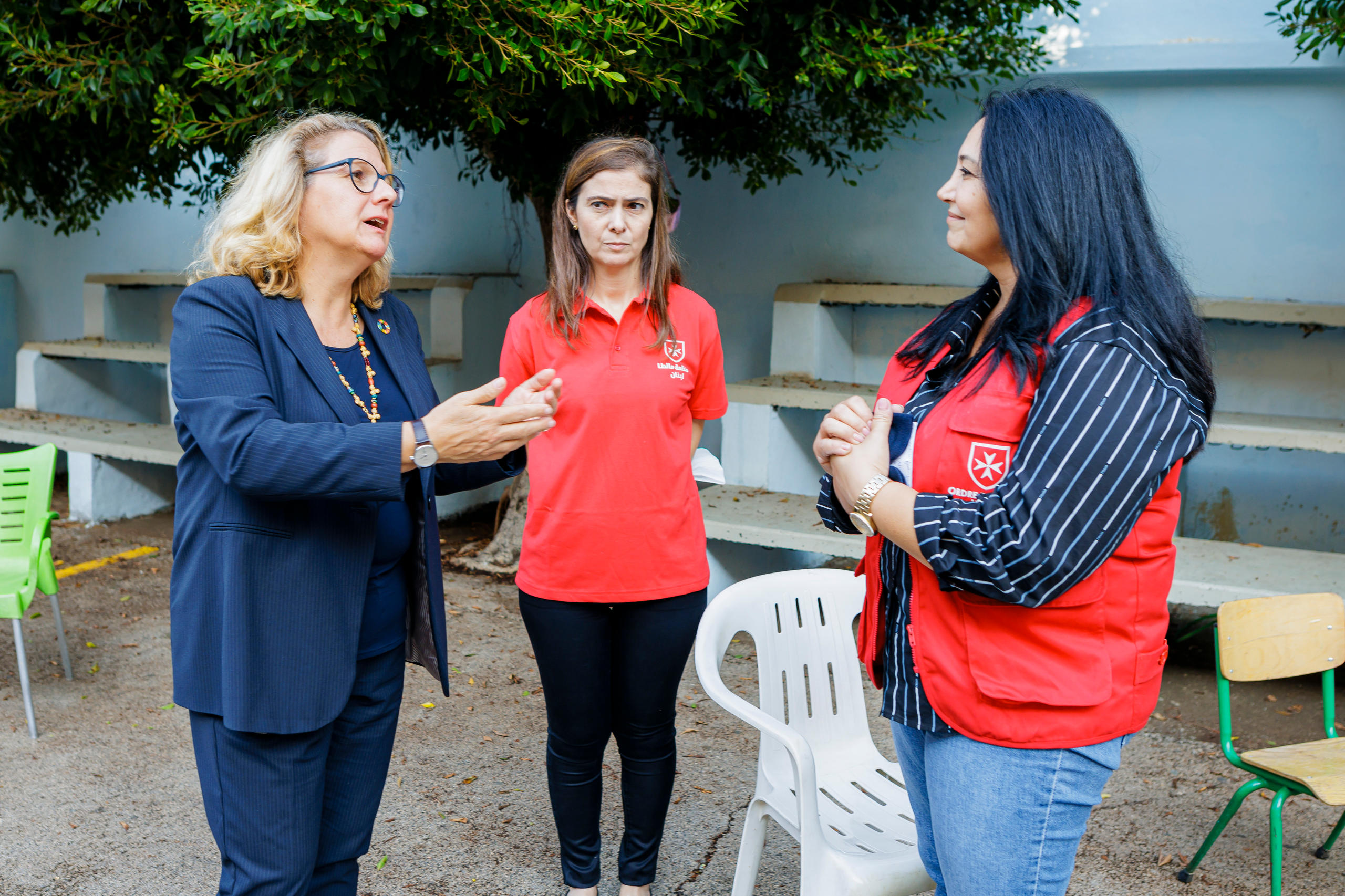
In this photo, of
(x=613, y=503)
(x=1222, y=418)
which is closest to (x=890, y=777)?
(x=613, y=503)

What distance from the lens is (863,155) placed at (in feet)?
20.8

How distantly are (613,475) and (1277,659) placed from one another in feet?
6.63

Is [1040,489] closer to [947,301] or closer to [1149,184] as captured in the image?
[947,301]

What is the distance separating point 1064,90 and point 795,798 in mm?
1603

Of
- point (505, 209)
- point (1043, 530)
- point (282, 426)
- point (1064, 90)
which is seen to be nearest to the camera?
point (1043, 530)

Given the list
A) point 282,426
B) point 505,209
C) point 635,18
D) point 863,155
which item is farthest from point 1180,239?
point 282,426

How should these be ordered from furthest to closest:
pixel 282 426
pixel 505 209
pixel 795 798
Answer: pixel 505 209, pixel 795 798, pixel 282 426

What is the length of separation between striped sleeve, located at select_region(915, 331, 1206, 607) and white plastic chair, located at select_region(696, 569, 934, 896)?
86 centimetres

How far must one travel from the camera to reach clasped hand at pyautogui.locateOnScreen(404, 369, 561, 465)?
1.74m

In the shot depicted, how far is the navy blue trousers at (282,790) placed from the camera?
1880 mm

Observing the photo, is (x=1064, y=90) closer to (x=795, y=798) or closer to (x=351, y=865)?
(x=795, y=798)

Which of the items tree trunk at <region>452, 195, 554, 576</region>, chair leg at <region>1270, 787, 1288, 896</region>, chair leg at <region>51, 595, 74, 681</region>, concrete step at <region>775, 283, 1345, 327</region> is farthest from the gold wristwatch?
tree trunk at <region>452, 195, 554, 576</region>

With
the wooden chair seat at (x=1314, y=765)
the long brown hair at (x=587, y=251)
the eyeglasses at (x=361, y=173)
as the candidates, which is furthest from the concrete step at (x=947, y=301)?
the eyeglasses at (x=361, y=173)

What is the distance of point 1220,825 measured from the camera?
9.82ft
